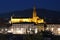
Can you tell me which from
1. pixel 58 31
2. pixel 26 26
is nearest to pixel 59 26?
pixel 58 31

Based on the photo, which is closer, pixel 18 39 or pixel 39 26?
pixel 18 39

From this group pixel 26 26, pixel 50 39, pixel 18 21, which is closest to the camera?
pixel 50 39

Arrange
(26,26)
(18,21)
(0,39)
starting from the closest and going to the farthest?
(0,39), (26,26), (18,21)

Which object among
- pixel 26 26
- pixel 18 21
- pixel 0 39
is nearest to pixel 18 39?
pixel 0 39

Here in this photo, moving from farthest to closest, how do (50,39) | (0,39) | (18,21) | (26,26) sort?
(18,21) → (26,26) → (50,39) → (0,39)

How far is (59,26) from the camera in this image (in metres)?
79.8

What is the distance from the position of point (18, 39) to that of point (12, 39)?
2.77 ft

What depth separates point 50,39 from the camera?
Result: 47.3 metres

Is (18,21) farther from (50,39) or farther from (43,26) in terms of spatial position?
(50,39)

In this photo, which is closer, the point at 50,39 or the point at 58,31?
the point at 50,39

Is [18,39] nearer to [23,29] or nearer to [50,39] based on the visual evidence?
[50,39]

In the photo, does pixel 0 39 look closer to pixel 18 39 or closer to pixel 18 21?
pixel 18 39

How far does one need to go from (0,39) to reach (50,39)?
446 inches

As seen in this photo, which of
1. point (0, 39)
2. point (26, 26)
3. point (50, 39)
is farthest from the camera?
point (26, 26)
